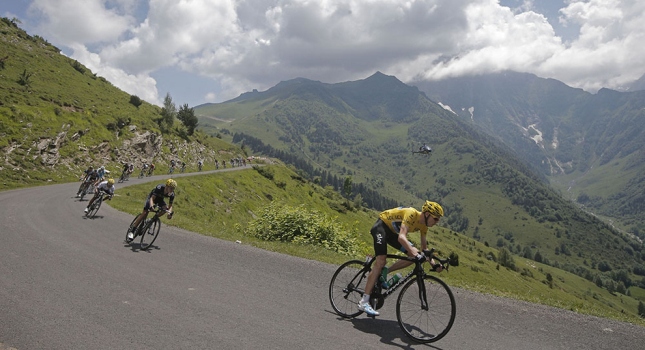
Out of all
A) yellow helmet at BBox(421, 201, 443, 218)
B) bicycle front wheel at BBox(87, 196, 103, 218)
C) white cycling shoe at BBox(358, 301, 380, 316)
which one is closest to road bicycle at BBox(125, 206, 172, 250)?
bicycle front wheel at BBox(87, 196, 103, 218)

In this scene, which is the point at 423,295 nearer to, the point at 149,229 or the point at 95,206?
the point at 149,229

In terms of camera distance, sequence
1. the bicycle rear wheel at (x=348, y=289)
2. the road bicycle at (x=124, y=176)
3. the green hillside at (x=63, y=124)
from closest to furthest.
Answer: the bicycle rear wheel at (x=348, y=289), the green hillside at (x=63, y=124), the road bicycle at (x=124, y=176)

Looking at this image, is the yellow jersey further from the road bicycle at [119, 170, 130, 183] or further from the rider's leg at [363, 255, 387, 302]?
the road bicycle at [119, 170, 130, 183]

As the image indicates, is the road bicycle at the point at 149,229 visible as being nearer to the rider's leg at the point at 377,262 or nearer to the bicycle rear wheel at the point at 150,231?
the bicycle rear wheel at the point at 150,231

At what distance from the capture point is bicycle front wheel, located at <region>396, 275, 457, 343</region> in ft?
25.4

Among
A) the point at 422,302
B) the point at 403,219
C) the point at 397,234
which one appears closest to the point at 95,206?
the point at 397,234

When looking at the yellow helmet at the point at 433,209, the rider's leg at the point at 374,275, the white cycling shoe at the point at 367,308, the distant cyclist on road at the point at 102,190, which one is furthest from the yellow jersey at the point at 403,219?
the distant cyclist on road at the point at 102,190

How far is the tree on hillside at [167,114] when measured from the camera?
245 ft

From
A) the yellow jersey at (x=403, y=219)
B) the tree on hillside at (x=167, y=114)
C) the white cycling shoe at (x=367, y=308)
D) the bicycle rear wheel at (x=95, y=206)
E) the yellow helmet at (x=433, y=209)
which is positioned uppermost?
the tree on hillside at (x=167, y=114)

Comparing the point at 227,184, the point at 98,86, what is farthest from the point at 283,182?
the point at 98,86

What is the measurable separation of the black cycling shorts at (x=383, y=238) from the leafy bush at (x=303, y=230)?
11656mm

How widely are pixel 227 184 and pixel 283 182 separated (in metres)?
27.0

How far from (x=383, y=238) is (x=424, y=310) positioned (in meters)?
1.79

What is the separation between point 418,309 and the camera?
7.89 metres
